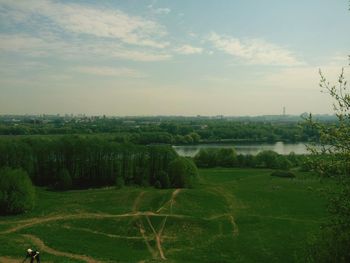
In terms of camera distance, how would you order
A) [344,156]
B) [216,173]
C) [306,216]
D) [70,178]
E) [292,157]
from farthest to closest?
[292,157], [216,173], [70,178], [306,216], [344,156]

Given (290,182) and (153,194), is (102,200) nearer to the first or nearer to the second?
(153,194)

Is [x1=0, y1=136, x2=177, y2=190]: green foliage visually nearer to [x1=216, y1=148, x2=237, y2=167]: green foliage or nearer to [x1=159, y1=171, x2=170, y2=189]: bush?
[x1=159, y1=171, x2=170, y2=189]: bush

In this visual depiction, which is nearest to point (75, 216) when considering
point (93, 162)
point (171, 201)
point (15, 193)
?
point (15, 193)

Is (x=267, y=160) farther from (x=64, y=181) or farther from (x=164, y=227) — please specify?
(x=164, y=227)

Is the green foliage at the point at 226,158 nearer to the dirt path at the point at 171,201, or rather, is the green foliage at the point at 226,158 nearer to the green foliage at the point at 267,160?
the green foliage at the point at 267,160

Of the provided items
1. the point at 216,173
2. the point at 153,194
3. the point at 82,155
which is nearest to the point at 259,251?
the point at 153,194

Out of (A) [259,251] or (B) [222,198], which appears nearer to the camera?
(A) [259,251]

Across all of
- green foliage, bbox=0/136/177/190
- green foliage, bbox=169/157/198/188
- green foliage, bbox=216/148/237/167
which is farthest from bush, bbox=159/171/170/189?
green foliage, bbox=216/148/237/167

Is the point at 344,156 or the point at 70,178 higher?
the point at 344,156
